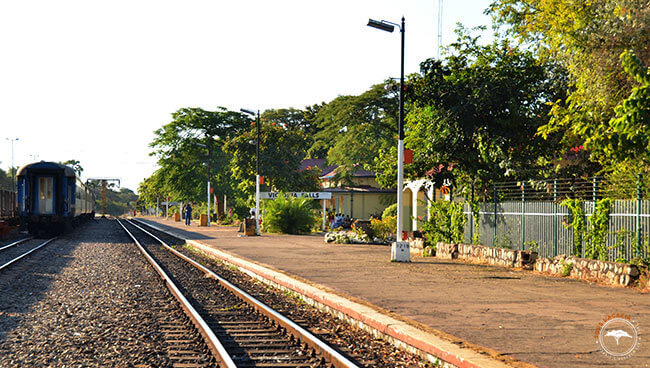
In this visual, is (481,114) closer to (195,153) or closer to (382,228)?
(382,228)

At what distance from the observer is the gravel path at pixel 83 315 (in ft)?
24.1

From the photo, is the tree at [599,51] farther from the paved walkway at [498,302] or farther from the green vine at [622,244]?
the paved walkway at [498,302]

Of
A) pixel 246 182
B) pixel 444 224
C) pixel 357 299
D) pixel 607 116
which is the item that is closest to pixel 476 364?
pixel 357 299

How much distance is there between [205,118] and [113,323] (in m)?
54.1

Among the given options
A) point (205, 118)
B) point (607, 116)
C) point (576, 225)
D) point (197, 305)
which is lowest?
point (197, 305)

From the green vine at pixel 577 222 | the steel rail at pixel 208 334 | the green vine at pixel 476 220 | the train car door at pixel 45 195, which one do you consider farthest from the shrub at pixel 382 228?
the steel rail at pixel 208 334

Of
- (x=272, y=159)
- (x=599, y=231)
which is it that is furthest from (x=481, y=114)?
(x=272, y=159)

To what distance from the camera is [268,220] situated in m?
35.8

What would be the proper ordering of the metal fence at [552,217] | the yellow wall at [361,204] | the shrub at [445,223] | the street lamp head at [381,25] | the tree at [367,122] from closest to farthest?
the metal fence at [552,217] < the street lamp head at [381,25] < the shrub at [445,223] < the tree at [367,122] < the yellow wall at [361,204]

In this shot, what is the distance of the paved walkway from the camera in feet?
22.9

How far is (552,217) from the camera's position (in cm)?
1532

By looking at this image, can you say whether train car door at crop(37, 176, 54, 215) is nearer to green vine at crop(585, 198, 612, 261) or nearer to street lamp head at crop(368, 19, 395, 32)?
street lamp head at crop(368, 19, 395, 32)

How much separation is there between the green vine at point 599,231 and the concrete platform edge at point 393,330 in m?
6.16

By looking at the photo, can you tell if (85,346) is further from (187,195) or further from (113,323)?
(187,195)
